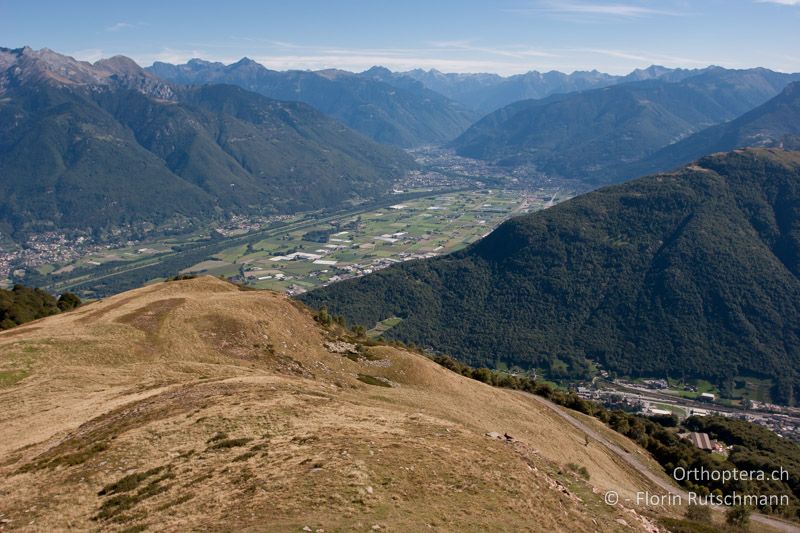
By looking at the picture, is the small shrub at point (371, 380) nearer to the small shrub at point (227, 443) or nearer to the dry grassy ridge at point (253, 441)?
the dry grassy ridge at point (253, 441)

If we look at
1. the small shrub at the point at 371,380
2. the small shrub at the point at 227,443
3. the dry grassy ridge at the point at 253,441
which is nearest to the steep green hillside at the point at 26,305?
the dry grassy ridge at the point at 253,441

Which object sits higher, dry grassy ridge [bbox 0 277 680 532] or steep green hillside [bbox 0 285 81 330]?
dry grassy ridge [bbox 0 277 680 532]

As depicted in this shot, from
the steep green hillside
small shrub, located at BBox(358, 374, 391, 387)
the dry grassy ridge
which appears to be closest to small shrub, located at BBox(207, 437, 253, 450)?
the dry grassy ridge

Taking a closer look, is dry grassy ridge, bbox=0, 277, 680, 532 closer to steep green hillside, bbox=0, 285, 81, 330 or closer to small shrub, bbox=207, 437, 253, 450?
small shrub, bbox=207, 437, 253, 450

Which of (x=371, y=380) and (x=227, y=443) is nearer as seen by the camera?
(x=227, y=443)

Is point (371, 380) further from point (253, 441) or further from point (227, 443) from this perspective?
point (227, 443)

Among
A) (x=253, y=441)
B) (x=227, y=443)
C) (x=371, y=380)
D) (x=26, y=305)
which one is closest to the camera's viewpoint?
(x=227, y=443)

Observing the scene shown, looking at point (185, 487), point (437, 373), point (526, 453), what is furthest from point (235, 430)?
point (437, 373)

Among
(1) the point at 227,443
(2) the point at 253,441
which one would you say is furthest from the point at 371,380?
(1) the point at 227,443

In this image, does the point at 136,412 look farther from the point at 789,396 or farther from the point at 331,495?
the point at 789,396
